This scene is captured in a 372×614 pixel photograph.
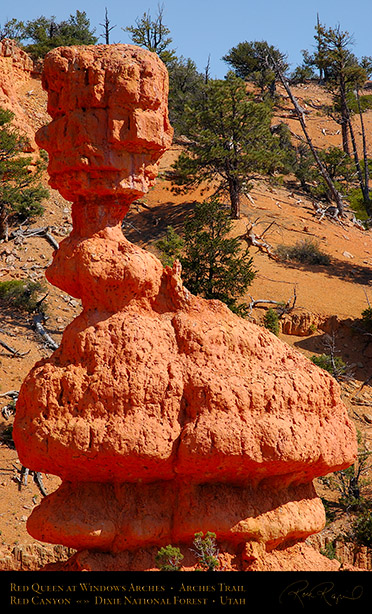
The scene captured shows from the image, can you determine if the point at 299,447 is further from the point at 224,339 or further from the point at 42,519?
the point at 42,519

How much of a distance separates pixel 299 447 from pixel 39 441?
2944mm

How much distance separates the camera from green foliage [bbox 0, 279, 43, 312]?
2022 centimetres

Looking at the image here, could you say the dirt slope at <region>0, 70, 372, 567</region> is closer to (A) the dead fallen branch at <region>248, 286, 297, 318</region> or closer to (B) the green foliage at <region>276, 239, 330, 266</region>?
(A) the dead fallen branch at <region>248, 286, 297, 318</region>

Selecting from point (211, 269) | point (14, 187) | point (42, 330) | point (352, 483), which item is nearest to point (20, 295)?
point (42, 330)

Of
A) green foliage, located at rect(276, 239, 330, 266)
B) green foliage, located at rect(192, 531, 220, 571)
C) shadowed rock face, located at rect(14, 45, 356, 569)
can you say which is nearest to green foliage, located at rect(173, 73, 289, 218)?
green foliage, located at rect(276, 239, 330, 266)

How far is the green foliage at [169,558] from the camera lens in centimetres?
764

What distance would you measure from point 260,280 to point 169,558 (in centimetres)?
1867

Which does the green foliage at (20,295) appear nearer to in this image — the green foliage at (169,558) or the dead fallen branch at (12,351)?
the dead fallen branch at (12,351)

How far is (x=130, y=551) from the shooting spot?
8078 millimetres

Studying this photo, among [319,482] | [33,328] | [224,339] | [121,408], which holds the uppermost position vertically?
[224,339]

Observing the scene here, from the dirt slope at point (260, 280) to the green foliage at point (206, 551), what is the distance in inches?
162

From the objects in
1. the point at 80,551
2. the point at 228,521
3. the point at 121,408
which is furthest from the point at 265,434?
the point at 80,551

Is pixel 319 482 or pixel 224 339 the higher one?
pixel 224 339

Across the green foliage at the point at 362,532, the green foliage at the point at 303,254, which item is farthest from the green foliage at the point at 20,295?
the green foliage at the point at 303,254
